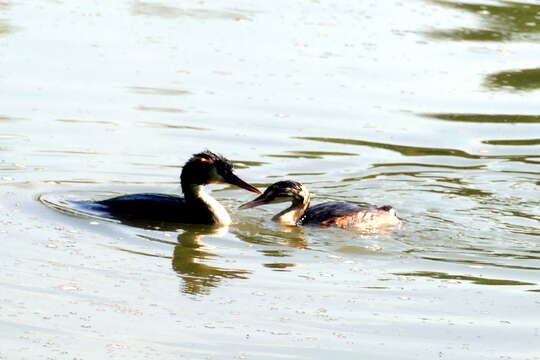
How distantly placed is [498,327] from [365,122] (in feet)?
20.5

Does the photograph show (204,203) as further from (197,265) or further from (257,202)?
(197,265)

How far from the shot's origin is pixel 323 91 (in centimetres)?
1469

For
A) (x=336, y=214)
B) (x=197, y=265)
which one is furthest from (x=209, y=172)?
(x=197, y=265)

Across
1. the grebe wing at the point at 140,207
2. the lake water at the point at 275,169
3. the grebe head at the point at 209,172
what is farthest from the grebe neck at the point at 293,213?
the grebe wing at the point at 140,207

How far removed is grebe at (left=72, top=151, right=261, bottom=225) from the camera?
10.4m

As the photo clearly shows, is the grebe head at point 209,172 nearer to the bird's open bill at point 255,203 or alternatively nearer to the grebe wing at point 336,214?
the bird's open bill at point 255,203

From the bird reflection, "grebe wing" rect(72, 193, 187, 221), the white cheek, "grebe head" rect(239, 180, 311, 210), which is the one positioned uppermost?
the white cheek

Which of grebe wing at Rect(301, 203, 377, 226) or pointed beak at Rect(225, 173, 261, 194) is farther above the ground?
pointed beak at Rect(225, 173, 261, 194)

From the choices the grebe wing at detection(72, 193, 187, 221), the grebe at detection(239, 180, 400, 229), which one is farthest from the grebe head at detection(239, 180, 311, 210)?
the grebe wing at detection(72, 193, 187, 221)

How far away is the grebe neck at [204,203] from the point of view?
10.5 metres

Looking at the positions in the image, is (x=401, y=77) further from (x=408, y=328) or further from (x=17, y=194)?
(x=408, y=328)

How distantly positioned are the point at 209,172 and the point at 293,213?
830 millimetres

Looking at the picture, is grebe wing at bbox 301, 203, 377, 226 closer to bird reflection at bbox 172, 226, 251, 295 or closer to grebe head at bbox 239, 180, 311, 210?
grebe head at bbox 239, 180, 311, 210

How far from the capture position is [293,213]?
10.7m
